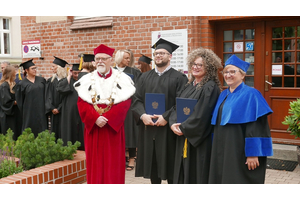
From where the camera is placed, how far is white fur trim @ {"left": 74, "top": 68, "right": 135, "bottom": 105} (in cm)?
460

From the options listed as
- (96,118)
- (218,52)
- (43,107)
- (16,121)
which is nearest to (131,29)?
(218,52)

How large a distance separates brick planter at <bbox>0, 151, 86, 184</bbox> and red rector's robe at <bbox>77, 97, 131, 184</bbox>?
59cm

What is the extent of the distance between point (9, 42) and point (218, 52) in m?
18.9

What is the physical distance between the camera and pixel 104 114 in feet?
14.9

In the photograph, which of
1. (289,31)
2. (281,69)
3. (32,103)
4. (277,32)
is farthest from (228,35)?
(32,103)

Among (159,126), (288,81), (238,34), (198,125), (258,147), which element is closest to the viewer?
(258,147)

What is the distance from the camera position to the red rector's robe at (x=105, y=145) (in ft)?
15.0

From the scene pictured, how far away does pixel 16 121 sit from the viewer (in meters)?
8.21

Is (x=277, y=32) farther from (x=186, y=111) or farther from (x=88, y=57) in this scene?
(x=186, y=111)

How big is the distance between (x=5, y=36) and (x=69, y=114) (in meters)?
18.7

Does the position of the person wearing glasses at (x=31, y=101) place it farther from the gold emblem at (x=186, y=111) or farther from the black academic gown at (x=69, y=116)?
the gold emblem at (x=186, y=111)

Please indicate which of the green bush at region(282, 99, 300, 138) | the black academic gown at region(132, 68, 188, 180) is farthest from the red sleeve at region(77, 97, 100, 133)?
the green bush at region(282, 99, 300, 138)

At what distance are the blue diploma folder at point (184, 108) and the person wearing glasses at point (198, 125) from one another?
0.06m

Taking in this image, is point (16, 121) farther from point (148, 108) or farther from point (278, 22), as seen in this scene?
point (278, 22)
